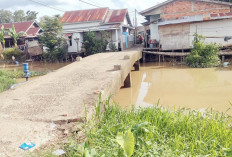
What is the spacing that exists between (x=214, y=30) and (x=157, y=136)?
13.7 m

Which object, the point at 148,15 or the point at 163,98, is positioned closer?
the point at 163,98

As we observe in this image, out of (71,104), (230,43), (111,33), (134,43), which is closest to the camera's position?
(71,104)

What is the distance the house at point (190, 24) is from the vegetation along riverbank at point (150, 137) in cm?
→ 1175

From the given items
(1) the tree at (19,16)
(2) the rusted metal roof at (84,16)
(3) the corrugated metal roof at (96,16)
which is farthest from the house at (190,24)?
(1) the tree at (19,16)

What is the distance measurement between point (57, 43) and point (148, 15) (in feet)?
30.9

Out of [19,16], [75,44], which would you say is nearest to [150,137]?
[75,44]

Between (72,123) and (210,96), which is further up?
(72,123)

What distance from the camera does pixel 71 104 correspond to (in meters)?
4.04

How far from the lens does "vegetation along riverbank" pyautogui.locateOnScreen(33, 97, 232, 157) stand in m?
2.52

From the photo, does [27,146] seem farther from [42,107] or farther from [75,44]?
[75,44]

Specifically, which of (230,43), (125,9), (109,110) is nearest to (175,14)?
(230,43)

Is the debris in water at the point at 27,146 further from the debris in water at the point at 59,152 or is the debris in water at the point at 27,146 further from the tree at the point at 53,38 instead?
the tree at the point at 53,38

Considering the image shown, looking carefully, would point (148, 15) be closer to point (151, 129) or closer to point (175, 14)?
point (175, 14)

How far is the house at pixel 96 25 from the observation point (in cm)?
2051
